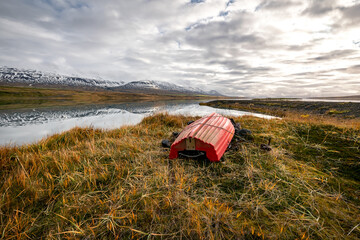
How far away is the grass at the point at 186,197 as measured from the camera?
187 cm

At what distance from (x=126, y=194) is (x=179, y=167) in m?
1.32

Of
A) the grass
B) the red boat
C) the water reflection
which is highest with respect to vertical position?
the red boat

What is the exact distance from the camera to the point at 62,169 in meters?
3.12

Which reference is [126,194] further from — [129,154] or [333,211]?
[333,211]

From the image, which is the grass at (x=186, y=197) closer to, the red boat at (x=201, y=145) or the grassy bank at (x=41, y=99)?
the red boat at (x=201, y=145)

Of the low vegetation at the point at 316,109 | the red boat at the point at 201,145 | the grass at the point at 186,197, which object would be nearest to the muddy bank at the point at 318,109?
the low vegetation at the point at 316,109

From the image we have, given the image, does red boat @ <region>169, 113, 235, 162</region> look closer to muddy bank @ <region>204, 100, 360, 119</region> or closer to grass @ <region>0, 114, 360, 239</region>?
grass @ <region>0, 114, 360, 239</region>

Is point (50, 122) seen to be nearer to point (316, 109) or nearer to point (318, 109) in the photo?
point (318, 109)

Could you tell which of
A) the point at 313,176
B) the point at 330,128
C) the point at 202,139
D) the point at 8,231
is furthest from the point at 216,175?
the point at 330,128

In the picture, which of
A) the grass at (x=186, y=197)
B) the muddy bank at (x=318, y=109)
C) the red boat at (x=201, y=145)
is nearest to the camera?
the grass at (x=186, y=197)

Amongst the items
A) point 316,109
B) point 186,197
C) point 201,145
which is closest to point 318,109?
point 316,109

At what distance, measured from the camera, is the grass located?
6.14ft

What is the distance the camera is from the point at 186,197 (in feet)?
7.70

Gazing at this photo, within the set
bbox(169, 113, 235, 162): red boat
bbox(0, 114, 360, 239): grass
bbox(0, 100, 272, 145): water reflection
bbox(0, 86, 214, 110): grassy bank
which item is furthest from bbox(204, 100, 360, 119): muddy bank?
bbox(0, 86, 214, 110): grassy bank
